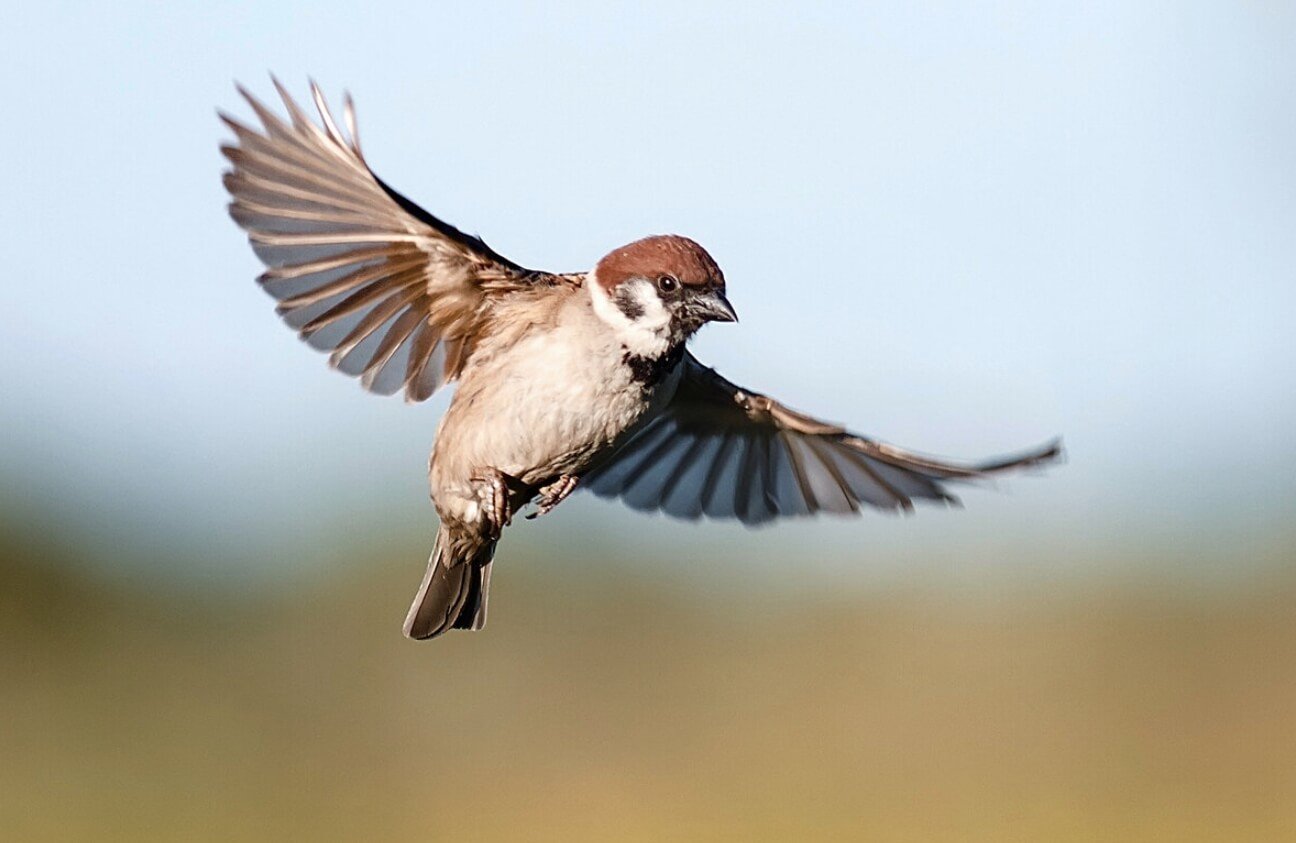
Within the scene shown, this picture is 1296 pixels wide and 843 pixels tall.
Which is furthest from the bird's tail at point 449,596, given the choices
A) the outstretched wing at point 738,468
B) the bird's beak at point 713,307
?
the bird's beak at point 713,307

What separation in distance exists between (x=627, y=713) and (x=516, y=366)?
9.44 metres

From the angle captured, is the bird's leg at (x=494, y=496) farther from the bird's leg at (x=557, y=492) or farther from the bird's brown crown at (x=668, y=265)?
the bird's brown crown at (x=668, y=265)

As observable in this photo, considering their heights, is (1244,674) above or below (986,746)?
above

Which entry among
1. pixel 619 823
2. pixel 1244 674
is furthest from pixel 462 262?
pixel 1244 674

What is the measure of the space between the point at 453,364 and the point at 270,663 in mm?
9288

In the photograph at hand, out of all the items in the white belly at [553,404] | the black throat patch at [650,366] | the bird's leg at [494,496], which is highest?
the black throat patch at [650,366]

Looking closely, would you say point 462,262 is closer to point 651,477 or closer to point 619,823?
point 651,477

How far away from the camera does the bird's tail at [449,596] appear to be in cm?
393

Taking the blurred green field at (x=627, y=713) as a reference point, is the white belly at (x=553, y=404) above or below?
above

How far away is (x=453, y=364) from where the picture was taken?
3742mm

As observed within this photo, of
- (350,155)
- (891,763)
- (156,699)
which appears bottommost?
(156,699)

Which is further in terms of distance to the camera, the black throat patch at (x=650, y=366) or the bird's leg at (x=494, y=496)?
the bird's leg at (x=494, y=496)

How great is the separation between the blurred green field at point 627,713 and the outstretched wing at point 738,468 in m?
7.13

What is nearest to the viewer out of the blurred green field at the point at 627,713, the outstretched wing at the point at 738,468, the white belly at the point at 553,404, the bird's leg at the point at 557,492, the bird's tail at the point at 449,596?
the white belly at the point at 553,404
